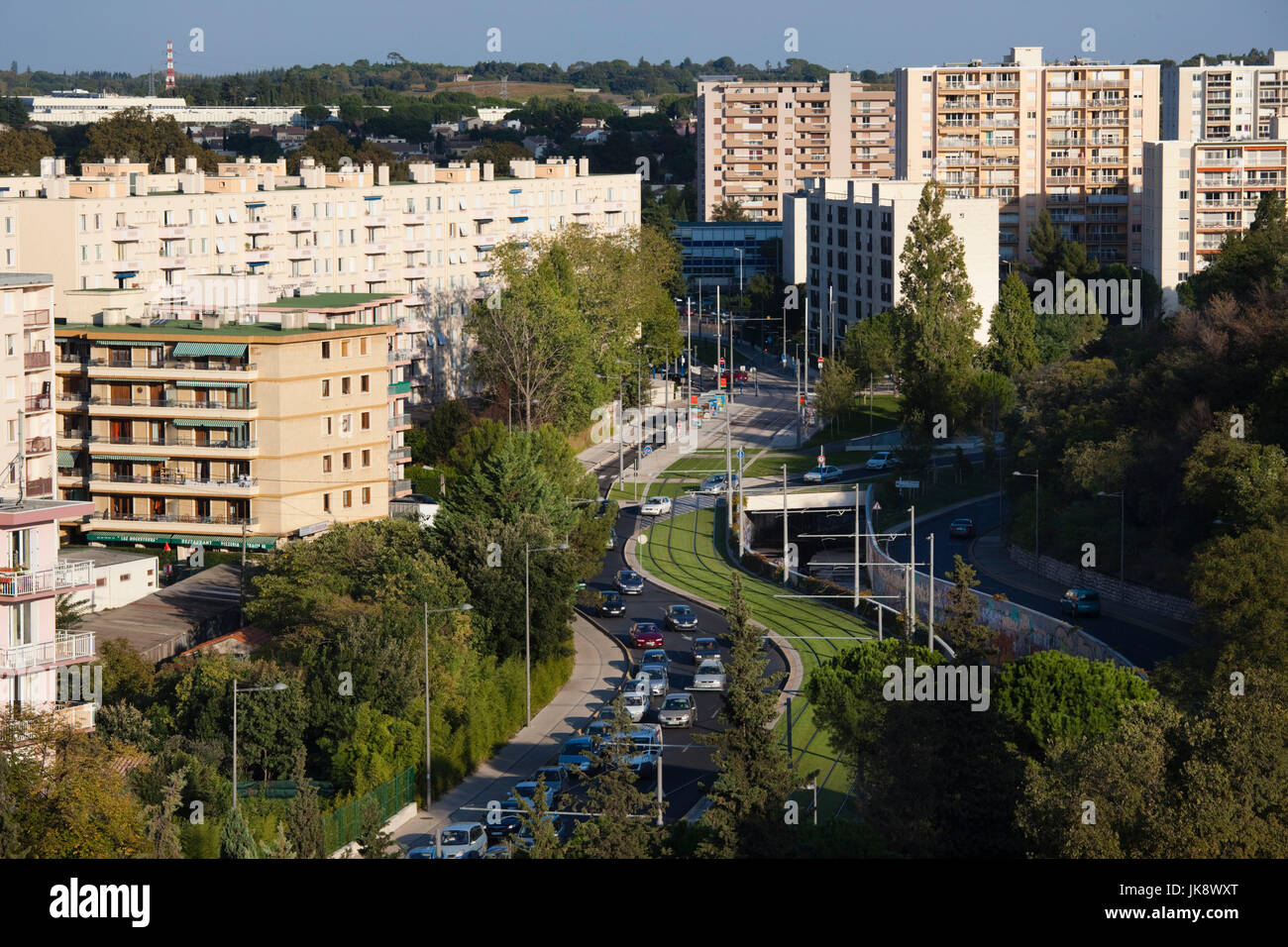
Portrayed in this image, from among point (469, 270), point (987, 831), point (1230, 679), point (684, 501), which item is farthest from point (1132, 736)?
point (469, 270)

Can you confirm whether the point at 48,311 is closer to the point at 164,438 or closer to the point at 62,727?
the point at 164,438

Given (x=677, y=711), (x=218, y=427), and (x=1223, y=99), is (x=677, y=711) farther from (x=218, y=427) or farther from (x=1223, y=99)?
(x=1223, y=99)

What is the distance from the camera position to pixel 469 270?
98812 mm

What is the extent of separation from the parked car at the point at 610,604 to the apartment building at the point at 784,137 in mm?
98152

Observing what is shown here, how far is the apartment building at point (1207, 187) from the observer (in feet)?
357

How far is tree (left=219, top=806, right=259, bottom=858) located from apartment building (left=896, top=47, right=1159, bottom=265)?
10206 centimetres

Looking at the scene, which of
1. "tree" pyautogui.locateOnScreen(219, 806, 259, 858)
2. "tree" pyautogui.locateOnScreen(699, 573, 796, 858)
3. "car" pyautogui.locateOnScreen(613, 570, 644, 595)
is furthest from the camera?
"car" pyautogui.locateOnScreen(613, 570, 644, 595)

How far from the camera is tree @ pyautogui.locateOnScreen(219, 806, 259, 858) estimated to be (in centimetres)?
2930

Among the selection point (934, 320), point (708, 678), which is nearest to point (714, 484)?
point (934, 320)

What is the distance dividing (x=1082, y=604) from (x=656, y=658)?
547 inches

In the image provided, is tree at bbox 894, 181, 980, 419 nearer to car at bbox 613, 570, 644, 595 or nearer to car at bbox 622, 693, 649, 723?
car at bbox 613, 570, 644, 595

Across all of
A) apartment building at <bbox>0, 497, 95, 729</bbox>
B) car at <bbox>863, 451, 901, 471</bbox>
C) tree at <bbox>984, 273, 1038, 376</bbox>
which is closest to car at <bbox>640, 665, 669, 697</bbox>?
apartment building at <bbox>0, 497, 95, 729</bbox>

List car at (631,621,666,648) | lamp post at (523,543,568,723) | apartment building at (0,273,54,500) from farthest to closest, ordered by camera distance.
Answer: car at (631,621,666,648) → apartment building at (0,273,54,500) → lamp post at (523,543,568,723)

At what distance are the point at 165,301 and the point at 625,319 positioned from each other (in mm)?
29282
